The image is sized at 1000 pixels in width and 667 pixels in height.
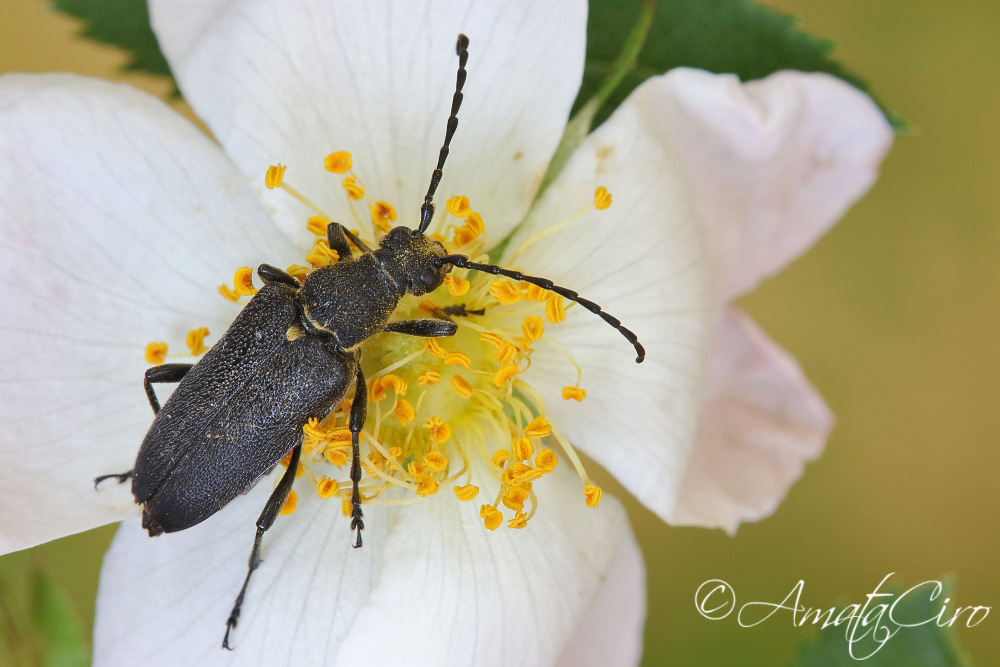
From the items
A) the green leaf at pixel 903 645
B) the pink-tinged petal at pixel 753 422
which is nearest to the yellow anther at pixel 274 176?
the pink-tinged petal at pixel 753 422

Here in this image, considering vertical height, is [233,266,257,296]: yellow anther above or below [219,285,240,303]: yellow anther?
above

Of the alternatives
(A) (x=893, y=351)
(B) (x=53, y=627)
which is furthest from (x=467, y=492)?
(A) (x=893, y=351)

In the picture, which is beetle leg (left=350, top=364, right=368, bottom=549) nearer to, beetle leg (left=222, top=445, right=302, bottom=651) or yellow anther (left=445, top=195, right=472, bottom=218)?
beetle leg (left=222, top=445, right=302, bottom=651)

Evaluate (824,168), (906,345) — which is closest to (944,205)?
(906,345)

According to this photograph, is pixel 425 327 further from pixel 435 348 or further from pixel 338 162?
pixel 338 162

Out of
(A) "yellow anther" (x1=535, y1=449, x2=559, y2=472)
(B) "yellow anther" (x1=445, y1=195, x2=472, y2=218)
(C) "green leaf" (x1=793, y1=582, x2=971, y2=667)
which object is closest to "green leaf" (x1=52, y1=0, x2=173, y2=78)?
(B) "yellow anther" (x1=445, y1=195, x2=472, y2=218)
